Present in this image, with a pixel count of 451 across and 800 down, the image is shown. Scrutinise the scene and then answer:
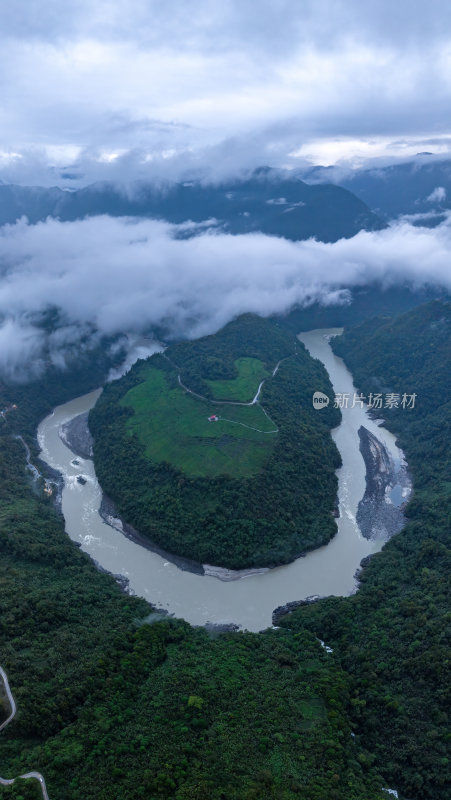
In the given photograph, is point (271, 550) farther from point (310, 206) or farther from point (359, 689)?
point (310, 206)

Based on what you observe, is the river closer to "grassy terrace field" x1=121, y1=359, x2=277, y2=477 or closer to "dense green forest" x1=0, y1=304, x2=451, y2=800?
"dense green forest" x1=0, y1=304, x2=451, y2=800

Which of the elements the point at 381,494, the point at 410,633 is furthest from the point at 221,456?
the point at 410,633

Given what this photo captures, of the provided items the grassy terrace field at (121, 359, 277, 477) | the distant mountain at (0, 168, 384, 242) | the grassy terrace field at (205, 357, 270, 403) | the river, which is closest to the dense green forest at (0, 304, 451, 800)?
the river

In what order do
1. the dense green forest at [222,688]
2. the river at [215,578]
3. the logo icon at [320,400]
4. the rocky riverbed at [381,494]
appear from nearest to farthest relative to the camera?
the dense green forest at [222,688] → the river at [215,578] → the rocky riverbed at [381,494] → the logo icon at [320,400]

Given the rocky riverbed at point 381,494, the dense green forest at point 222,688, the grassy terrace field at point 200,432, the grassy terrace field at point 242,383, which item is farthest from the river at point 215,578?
the grassy terrace field at point 242,383

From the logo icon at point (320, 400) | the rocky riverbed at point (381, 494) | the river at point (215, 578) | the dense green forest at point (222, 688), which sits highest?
the dense green forest at point (222, 688)

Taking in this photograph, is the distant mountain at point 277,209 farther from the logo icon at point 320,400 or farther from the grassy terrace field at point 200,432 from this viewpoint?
the grassy terrace field at point 200,432

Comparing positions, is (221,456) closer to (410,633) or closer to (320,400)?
(320,400)
